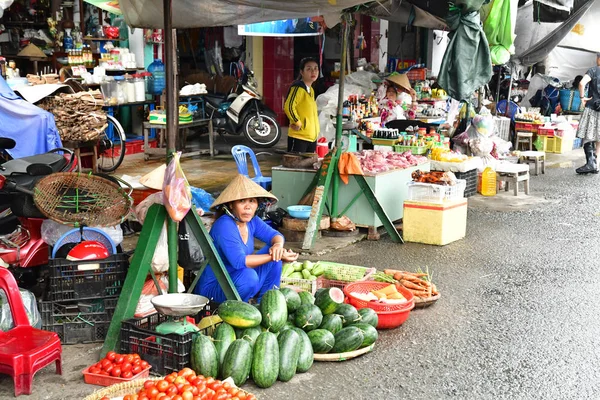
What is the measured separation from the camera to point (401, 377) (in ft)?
16.9

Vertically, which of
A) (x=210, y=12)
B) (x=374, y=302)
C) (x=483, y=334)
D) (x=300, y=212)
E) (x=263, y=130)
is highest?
(x=210, y=12)

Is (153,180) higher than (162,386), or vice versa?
(153,180)

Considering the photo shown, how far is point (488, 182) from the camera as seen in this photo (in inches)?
476

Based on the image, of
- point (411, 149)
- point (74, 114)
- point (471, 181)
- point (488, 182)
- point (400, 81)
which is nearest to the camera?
point (74, 114)

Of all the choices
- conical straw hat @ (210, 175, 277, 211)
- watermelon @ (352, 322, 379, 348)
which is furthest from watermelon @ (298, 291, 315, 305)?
conical straw hat @ (210, 175, 277, 211)

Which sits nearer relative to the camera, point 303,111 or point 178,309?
point 178,309

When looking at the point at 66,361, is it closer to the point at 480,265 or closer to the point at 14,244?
the point at 14,244

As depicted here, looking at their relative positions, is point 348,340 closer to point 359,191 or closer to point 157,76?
point 359,191

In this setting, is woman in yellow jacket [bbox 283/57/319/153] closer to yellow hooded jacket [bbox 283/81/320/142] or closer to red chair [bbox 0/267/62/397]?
yellow hooded jacket [bbox 283/81/320/142]

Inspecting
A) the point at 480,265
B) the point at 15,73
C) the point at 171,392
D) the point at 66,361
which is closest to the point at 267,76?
the point at 15,73

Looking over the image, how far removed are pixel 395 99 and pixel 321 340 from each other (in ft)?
30.1

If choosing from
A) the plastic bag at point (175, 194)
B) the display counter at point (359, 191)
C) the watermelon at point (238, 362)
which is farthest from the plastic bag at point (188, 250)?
the display counter at point (359, 191)

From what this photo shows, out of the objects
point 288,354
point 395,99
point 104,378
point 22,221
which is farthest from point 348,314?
point 395,99

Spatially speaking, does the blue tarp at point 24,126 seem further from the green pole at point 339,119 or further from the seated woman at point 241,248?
the seated woman at point 241,248
